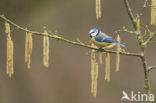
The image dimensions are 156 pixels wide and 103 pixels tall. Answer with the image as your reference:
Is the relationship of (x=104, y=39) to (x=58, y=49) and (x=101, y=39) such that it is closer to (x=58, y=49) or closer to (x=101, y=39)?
(x=101, y=39)

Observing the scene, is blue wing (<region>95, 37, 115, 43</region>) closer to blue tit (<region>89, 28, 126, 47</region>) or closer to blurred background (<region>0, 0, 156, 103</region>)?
blue tit (<region>89, 28, 126, 47</region>)

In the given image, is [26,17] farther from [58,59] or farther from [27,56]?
[27,56]

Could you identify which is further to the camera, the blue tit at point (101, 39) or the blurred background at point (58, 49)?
the blurred background at point (58, 49)

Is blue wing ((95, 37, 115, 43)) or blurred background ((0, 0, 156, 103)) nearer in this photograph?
blue wing ((95, 37, 115, 43))

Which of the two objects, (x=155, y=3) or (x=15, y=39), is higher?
(x=15, y=39)

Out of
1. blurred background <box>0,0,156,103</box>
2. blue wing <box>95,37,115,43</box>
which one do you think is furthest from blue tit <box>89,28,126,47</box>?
blurred background <box>0,0,156,103</box>

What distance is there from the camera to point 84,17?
6.36 meters

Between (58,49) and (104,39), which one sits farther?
(58,49)

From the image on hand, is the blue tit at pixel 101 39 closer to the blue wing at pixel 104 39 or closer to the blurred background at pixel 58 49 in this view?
the blue wing at pixel 104 39

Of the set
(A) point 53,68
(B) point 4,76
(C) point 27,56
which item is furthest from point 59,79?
(C) point 27,56

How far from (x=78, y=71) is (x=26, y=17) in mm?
1324

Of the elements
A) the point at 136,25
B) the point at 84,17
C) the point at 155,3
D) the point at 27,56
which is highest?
the point at 84,17

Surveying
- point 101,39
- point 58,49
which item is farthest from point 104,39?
point 58,49

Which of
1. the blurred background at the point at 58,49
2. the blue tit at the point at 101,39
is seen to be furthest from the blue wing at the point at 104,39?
the blurred background at the point at 58,49
